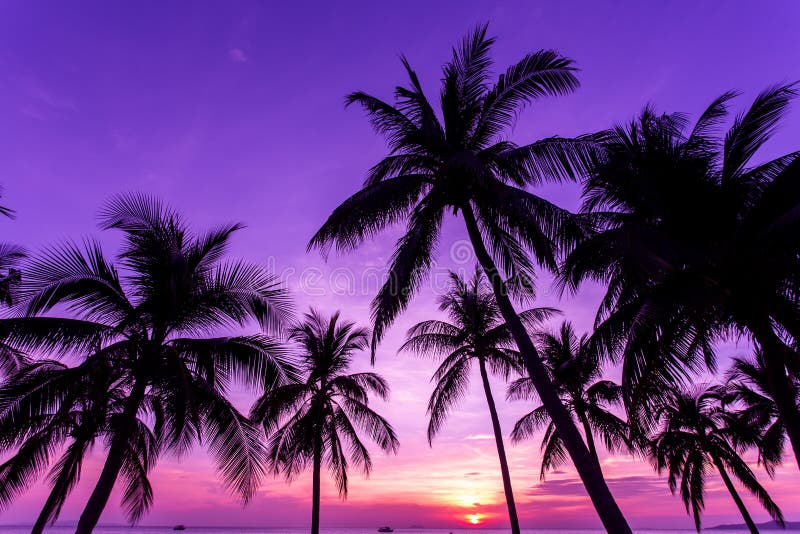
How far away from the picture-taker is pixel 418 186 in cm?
1098

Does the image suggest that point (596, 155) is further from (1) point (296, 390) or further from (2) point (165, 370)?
(1) point (296, 390)

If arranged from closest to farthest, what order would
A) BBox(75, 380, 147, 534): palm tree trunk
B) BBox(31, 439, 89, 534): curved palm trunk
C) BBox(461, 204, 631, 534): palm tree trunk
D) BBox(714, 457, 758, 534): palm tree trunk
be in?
1. BBox(461, 204, 631, 534): palm tree trunk
2. BBox(75, 380, 147, 534): palm tree trunk
3. BBox(31, 439, 89, 534): curved palm trunk
4. BBox(714, 457, 758, 534): palm tree trunk

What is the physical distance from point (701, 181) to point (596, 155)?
6.32 feet

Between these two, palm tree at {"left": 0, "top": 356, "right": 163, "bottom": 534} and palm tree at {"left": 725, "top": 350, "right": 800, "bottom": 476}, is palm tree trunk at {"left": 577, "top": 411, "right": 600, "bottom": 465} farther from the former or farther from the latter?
palm tree at {"left": 0, "top": 356, "right": 163, "bottom": 534}

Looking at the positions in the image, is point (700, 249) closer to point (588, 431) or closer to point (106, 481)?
point (106, 481)

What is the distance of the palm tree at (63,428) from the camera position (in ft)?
27.8

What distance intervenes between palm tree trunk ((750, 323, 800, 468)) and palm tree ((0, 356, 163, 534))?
11522 mm

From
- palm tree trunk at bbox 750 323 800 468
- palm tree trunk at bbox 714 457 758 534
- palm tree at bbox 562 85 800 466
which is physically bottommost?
palm tree trunk at bbox 714 457 758 534

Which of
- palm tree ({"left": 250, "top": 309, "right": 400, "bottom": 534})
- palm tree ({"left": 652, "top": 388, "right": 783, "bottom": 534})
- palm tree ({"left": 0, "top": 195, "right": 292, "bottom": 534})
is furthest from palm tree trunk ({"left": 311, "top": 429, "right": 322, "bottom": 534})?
palm tree ({"left": 652, "top": 388, "right": 783, "bottom": 534})

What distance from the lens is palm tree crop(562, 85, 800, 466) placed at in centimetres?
777

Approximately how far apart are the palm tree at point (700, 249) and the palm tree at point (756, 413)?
13.2 metres

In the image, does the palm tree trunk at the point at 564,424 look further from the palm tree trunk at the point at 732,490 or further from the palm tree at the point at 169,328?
the palm tree trunk at the point at 732,490

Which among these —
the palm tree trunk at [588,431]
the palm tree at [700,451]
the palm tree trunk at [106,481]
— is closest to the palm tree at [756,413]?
the palm tree at [700,451]

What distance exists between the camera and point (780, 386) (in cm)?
768
